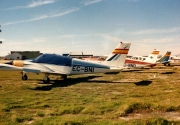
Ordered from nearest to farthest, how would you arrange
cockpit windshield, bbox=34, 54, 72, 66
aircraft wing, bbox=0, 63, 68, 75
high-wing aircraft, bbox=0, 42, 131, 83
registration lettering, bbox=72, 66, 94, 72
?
1. aircraft wing, bbox=0, 63, 68, 75
2. high-wing aircraft, bbox=0, 42, 131, 83
3. registration lettering, bbox=72, 66, 94, 72
4. cockpit windshield, bbox=34, 54, 72, 66

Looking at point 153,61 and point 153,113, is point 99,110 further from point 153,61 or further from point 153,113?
point 153,61

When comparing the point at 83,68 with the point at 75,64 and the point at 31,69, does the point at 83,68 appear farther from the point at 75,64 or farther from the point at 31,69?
the point at 31,69

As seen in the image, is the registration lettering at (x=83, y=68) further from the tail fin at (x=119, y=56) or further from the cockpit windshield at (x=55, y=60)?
the tail fin at (x=119, y=56)

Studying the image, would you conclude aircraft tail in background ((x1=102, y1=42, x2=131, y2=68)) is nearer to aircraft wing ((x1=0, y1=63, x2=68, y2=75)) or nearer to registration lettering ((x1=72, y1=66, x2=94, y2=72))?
registration lettering ((x1=72, y1=66, x2=94, y2=72))

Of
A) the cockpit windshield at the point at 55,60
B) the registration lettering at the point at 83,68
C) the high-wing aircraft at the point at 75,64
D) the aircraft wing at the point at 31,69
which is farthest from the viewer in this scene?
the cockpit windshield at the point at 55,60

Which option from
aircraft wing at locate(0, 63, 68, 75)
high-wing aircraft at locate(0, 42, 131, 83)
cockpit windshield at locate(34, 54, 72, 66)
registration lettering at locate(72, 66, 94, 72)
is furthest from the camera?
cockpit windshield at locate(34, 54, 72, 66)

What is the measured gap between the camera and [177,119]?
23.8 feet

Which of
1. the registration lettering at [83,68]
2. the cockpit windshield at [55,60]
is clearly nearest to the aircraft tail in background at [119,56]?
the registration lettering at [83,68]

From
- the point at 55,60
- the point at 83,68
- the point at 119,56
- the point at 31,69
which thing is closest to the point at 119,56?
the point at 119,56

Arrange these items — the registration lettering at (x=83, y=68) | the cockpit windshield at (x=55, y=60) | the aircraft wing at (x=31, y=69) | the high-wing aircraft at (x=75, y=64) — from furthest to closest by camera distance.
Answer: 1. the cockpit windshield at (x=55, y=60)
2. the registration lettering at (x=83, y=68)
3. the high-wing aircraft at (x=75, y=64)
4. the aircraft wing at (x=31, y=69)

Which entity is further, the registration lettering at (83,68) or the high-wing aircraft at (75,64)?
the registration lettering at (83,68)

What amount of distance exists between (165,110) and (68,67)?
11.8 meters

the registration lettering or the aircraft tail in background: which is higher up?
the aircraft tail in background

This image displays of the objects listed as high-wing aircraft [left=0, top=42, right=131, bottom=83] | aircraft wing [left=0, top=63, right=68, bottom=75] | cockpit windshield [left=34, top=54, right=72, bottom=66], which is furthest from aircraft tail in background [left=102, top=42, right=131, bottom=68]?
aircraft wing [left=0, top=63, right=68, bottom=75]
